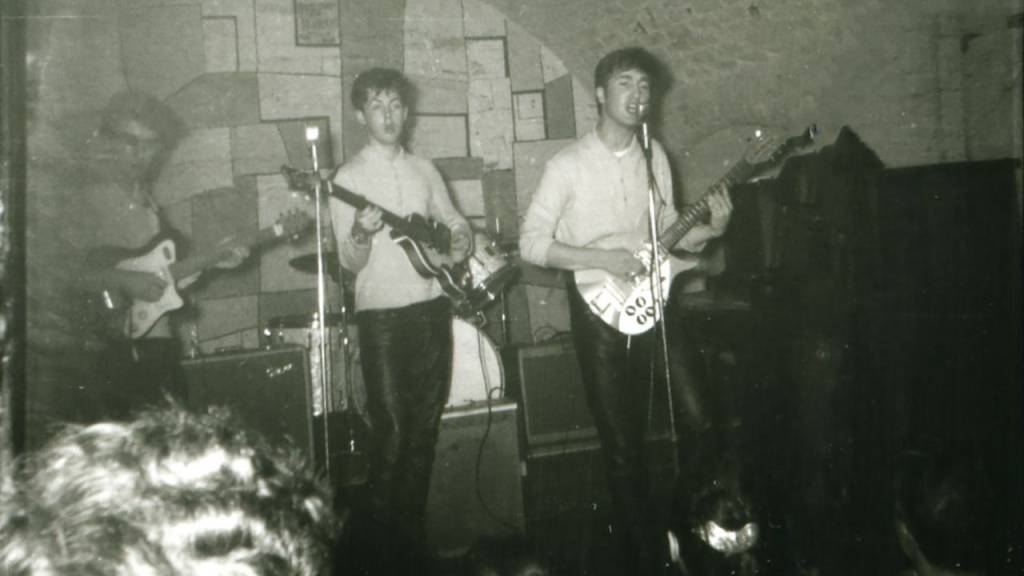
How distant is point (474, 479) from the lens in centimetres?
333

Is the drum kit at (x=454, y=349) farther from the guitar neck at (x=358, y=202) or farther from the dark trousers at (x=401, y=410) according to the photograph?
the guitar neck at (x=358, y=202)

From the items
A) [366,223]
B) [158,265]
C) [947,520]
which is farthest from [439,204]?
[947,520]

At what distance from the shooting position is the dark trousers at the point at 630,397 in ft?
9.89

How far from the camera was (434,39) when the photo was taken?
4.98 meters

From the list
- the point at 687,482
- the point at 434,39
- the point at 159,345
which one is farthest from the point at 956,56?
the point at 159,345

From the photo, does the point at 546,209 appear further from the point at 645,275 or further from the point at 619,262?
the point at 645,275

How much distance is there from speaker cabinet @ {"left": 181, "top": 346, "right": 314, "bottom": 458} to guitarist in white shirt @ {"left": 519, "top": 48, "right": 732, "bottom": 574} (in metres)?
1.26

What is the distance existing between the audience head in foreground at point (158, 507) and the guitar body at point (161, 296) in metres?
3.26

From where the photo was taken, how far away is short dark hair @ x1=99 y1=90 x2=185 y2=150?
167 inches

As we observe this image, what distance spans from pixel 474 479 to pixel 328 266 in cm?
167

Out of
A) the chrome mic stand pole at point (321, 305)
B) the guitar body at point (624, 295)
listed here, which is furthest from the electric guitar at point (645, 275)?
the chrome mic stand pole at point (321, 305)

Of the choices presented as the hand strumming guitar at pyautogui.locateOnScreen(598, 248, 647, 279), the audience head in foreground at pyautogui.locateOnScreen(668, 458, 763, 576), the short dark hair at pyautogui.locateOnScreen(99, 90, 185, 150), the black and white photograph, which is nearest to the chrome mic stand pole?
the black and white photograph

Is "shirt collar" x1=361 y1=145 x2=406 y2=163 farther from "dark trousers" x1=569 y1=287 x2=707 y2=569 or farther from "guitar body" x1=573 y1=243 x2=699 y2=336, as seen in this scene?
"dark trousers" x1=569 y1=287 x2=707 y2=569

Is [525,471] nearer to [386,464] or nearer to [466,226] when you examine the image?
[386,464]
